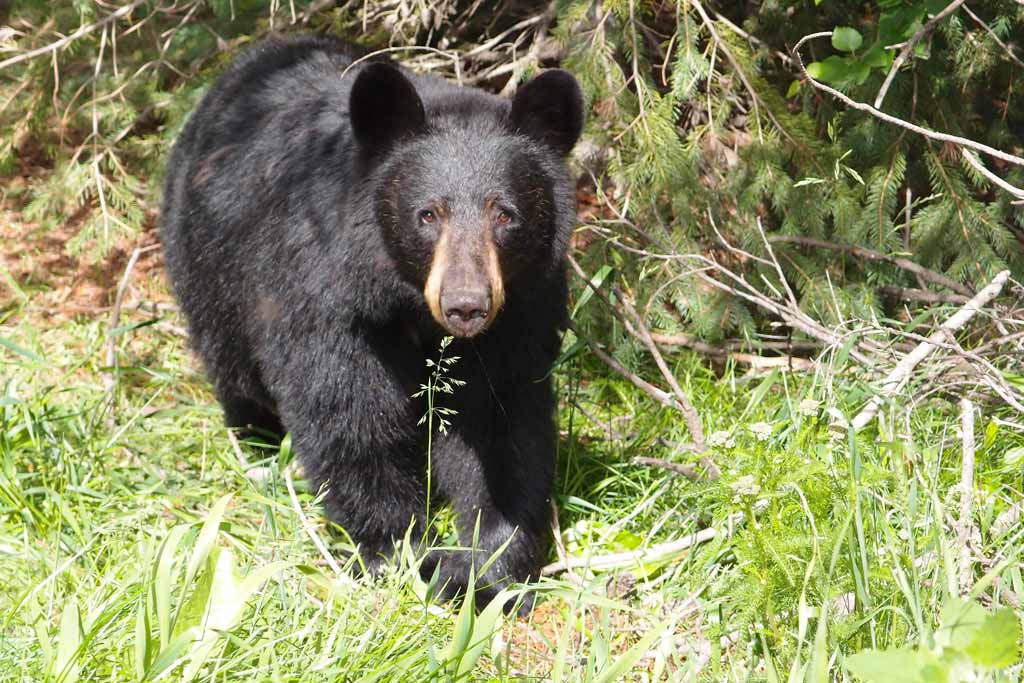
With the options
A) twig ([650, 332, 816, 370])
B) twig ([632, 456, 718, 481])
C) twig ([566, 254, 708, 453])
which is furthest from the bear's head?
twig ([650, 332, 816, 370])

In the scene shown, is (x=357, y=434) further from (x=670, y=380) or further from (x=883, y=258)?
(x=883, y=258)

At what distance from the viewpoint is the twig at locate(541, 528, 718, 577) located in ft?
13.0

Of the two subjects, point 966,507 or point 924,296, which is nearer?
point 966,507

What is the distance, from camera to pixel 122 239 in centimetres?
698

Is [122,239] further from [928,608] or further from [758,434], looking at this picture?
[928,608]

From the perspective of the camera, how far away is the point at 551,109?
4094 millimetres

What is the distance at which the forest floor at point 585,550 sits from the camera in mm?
2840

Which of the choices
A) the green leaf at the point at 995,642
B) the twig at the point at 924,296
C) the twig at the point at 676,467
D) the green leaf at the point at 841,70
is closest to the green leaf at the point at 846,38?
the green leaf at the point at 841,70

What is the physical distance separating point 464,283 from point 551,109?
927 mm

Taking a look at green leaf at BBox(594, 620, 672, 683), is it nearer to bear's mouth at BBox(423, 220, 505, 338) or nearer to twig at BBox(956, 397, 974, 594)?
twig at BBox(956, 397, 974, 594)

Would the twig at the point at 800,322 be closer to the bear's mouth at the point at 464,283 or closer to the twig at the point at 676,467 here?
the twig at the point at 676,467

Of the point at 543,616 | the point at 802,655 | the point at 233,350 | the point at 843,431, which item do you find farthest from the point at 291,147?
the point at 802,655

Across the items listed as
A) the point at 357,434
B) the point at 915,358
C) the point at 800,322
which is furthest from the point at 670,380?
the point at 357,434

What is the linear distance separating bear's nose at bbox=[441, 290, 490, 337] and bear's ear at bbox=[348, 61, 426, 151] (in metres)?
0.78
